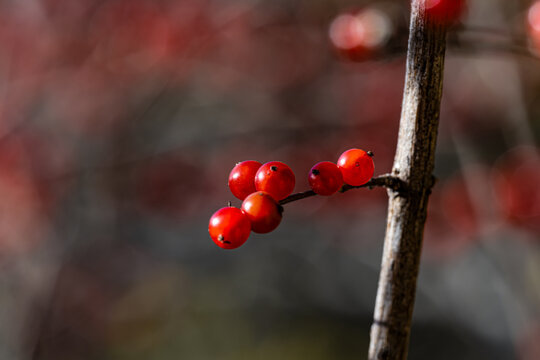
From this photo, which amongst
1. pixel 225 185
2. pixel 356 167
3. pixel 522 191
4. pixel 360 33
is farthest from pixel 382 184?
pixel 225 185

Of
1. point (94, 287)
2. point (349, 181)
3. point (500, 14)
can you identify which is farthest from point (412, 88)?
point (94, 287)

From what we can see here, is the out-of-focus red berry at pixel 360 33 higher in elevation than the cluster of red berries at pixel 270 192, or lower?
higher

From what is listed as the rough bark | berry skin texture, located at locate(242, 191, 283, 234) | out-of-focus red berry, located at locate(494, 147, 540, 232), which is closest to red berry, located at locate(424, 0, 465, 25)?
the rough bark

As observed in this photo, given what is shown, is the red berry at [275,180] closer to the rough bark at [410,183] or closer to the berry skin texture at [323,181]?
the berry skin texture at [323,181]

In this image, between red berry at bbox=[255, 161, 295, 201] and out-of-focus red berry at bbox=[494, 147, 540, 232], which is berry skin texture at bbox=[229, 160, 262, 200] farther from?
out-of-focus red berry at bbox=[494, 147, 540, 232]

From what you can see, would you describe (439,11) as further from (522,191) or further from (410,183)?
(522,191)

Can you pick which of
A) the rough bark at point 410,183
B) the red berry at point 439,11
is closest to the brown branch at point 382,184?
the rough bark at point 410,183

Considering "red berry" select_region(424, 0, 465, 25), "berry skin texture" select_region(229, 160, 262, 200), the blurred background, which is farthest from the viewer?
the blurred background
